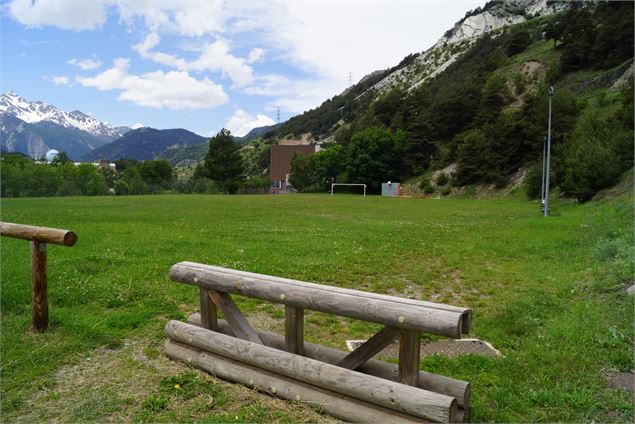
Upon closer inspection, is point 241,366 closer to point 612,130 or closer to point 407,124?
point 612,130

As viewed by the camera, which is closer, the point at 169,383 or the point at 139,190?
the point at 169,383

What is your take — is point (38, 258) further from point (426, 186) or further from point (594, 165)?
point (426, 186)

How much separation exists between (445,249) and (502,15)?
16438 centimetres

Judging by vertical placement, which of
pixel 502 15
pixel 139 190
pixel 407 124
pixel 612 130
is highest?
pixel 502 15

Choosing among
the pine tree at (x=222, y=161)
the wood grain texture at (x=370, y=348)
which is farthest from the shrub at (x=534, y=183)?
the pine tree at (x=222, y=161)

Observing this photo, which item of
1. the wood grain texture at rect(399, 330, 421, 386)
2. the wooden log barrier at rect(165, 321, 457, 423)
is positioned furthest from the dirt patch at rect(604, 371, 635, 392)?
the wood grain texture at rect(399, 330, 421, 386)

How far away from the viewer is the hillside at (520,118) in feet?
115

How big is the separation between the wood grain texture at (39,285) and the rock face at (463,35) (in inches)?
5419

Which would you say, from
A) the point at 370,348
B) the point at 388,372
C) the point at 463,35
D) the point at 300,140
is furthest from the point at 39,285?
the point at 463,35

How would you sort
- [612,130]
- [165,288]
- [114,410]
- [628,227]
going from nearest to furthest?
[114,410]
[165,288]
[628,227]
[612,130]

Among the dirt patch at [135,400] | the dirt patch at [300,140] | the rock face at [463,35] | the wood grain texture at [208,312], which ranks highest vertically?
the rock face at [463,35]

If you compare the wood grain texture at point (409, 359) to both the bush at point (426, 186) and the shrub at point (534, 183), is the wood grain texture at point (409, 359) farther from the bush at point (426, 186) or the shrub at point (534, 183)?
the bush at point (426, 186)

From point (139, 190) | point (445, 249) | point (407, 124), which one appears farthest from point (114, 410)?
point (407, 124)

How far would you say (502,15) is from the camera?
14788 cm
